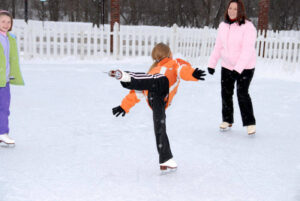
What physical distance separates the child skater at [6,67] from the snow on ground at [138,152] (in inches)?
12.4

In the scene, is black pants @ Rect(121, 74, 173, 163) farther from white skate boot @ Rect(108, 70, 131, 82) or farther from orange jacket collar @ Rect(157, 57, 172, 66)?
white skate boot @ Rect(108, 70, 131, 82)

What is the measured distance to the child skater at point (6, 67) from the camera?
12.9ft

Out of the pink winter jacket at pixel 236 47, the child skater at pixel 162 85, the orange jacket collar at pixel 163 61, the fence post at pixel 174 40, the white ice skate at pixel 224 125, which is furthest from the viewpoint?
the fence post at pixel 174 40

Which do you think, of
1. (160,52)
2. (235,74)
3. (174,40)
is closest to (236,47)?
(235,74)

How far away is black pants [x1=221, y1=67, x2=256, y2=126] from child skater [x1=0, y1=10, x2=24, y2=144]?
8.24 feet

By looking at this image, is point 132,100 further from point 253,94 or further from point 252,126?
point 253,94

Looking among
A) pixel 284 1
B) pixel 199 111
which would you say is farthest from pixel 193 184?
pixel 284 1

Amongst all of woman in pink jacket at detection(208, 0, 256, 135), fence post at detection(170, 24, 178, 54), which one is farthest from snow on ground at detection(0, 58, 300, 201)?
fence post at detection(170, 24, 178, 54)

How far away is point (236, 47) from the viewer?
15.5ft

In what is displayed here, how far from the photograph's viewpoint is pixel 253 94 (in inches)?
321

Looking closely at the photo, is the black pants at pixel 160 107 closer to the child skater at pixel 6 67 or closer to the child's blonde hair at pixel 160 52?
the child's blonde hair at pixel 160 52

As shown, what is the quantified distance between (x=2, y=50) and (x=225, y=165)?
252cm

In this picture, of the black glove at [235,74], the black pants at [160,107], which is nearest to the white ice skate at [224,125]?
the black glove at [235,74]

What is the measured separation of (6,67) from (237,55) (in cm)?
266
